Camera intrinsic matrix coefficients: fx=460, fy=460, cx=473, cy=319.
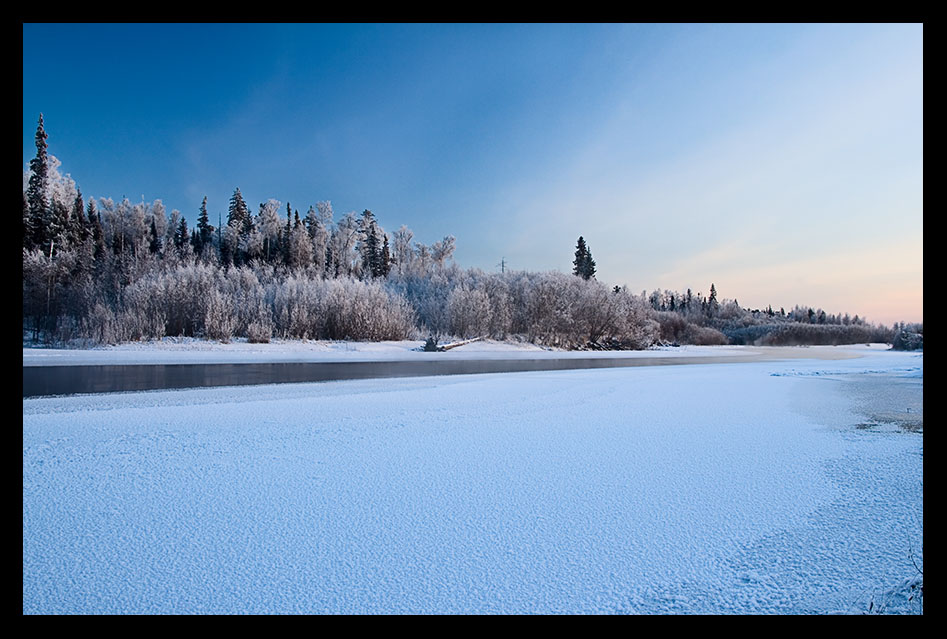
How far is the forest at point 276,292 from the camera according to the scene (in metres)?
17.3

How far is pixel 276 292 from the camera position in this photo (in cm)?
2066

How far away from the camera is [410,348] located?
1869cm

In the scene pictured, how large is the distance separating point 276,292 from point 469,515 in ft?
68.0

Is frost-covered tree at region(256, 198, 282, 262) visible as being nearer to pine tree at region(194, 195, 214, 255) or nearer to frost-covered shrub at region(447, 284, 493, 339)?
pine tree at region(194, 195, 214, 255)

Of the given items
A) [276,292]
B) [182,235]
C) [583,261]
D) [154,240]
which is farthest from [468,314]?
[182,235]

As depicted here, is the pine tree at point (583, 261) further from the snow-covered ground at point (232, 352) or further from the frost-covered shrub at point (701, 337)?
the snow-covered ground at point (232, 352)

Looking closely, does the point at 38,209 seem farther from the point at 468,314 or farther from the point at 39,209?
the point at 468,314

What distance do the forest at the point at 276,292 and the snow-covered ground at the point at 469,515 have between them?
8947mm

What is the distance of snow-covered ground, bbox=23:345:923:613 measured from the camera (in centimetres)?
145

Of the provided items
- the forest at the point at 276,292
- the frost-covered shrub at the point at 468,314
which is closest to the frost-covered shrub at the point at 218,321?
the forest at the point at 276,292
